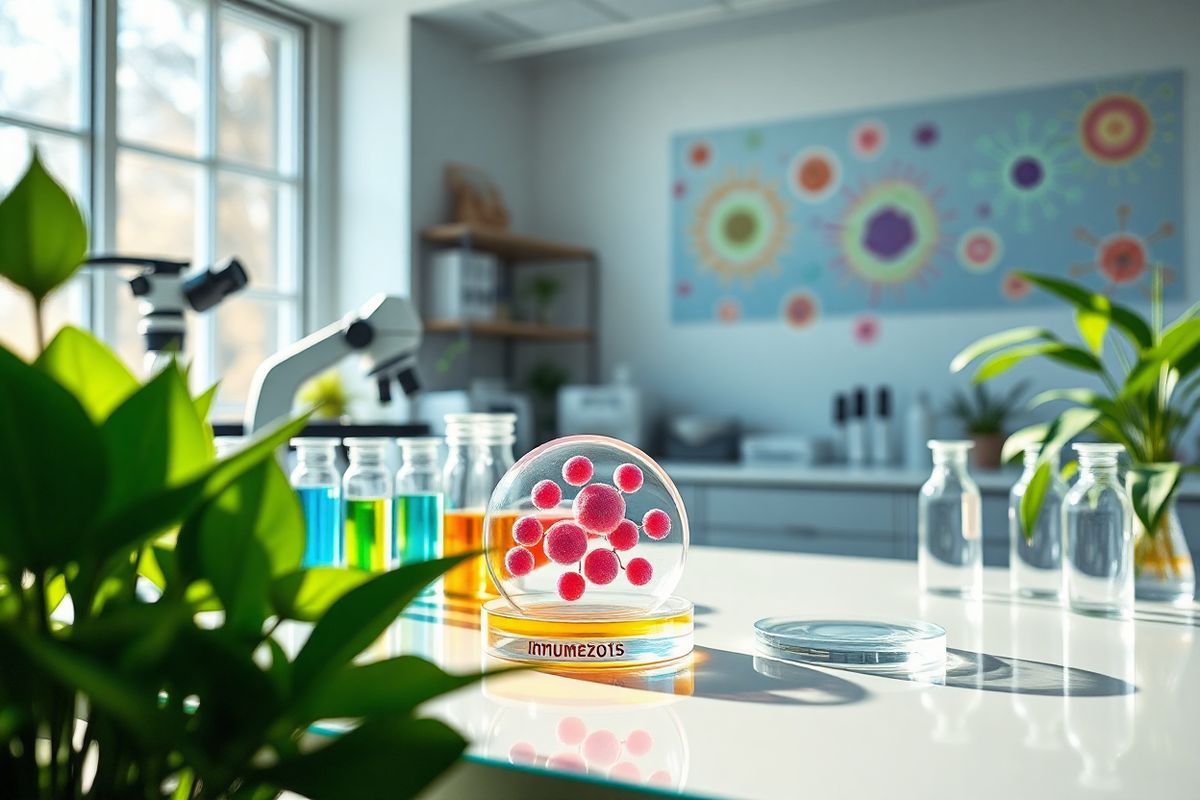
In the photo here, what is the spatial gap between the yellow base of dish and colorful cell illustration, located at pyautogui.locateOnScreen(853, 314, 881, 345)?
10.1 ft

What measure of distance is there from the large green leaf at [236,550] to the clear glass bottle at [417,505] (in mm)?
852

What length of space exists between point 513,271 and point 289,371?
2.99m

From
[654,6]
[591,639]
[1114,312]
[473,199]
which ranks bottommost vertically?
[591,639]

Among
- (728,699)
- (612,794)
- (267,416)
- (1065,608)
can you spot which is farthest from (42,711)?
(267,416)

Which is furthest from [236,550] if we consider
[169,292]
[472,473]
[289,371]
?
[169,292]

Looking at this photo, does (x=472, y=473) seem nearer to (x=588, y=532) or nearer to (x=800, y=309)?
(x=588, y=532)

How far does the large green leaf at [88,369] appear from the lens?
0.50m

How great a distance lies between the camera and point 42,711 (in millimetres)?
433

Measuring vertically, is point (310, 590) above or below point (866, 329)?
below

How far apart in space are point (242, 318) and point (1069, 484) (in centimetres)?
306

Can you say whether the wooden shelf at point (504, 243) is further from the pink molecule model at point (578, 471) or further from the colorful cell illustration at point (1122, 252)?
the pink molecule model at point (578, 471)

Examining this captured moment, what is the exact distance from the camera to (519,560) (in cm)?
107

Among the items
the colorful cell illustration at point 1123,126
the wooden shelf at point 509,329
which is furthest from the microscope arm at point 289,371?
the colorful cell illustration at point 1123,126

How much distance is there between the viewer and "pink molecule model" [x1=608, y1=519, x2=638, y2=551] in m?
1.05
